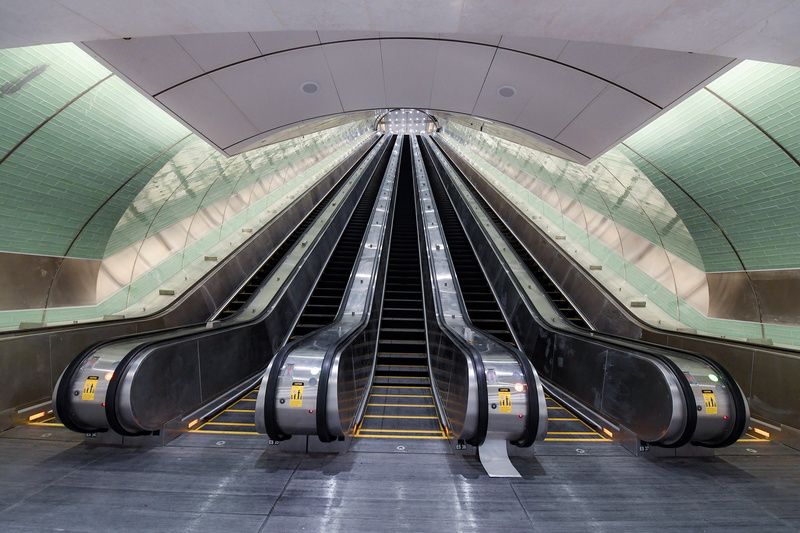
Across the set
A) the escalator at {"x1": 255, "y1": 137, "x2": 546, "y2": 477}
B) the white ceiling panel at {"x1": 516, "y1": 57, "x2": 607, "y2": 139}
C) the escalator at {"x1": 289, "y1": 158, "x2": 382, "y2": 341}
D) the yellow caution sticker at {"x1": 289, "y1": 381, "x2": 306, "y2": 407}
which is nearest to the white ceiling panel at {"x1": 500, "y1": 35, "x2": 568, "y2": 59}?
the white ceiling panel at {"x1": 516, "y1": 57, "x2": 607, "y2": 139}

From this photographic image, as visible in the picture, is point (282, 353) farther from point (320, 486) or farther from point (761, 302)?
point (761, 302)

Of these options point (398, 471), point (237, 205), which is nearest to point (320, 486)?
point (398, 471)

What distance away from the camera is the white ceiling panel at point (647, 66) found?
4250 mm

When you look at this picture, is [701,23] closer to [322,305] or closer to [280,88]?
[280,88]

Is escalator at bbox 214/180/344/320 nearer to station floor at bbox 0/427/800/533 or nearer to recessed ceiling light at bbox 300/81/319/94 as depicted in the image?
station floor at bbox 0/427/800/533

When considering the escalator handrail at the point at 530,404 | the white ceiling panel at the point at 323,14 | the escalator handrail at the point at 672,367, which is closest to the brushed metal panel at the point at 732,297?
the escalator handrail at the point at 672,367

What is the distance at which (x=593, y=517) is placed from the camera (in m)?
2.95

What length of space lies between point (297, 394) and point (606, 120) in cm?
541

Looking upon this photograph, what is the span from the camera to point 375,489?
10.7 ft

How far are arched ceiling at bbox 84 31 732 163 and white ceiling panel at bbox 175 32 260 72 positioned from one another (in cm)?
1

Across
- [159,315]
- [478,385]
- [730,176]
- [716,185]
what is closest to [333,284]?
[159,315]

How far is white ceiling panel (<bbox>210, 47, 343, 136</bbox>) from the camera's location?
16.7 feet

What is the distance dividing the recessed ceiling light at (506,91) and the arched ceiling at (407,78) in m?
0.01

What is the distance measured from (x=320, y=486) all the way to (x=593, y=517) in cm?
207
